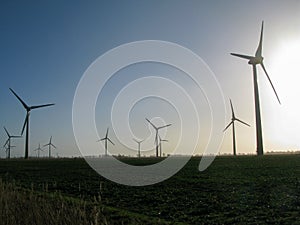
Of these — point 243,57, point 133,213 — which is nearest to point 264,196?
point 133,213

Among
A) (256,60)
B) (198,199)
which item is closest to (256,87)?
(256,60)

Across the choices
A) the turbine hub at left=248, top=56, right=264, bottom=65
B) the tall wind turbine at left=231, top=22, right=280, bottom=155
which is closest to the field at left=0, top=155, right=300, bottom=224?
the tall wind turbine at left=231, top=22, right=280, bottom=155

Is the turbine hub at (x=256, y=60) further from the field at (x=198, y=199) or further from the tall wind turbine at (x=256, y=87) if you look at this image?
the field at (x=198, y=199)

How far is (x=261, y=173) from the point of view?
126 ft

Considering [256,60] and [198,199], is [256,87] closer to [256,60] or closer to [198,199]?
[256,60]

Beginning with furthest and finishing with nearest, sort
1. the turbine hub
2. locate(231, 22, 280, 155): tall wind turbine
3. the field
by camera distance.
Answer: the turbine hub → locate(231, 22, 280, 155): tall wind turbine → the field

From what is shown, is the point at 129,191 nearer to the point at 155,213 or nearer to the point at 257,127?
the point at 155,213

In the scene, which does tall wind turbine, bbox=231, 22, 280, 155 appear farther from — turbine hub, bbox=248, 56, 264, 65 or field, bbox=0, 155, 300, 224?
field, bbox=0, 155, 300, 224

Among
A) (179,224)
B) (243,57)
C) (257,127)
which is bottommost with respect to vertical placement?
(179,224)

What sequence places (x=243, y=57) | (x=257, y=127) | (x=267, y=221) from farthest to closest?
(x=243, y=57)
(x=257, y=127)
(x=267, y=221)

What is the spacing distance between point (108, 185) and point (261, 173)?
13.7 m

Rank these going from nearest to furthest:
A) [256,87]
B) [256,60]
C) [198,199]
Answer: [198,199]
[256,87]
[256,60]

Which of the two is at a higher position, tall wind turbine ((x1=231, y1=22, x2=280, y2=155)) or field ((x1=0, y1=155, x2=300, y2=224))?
tall wind turbine ((x1=231, y1=22, x2=280, y2=155))

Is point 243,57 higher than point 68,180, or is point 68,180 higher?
point 243,57
